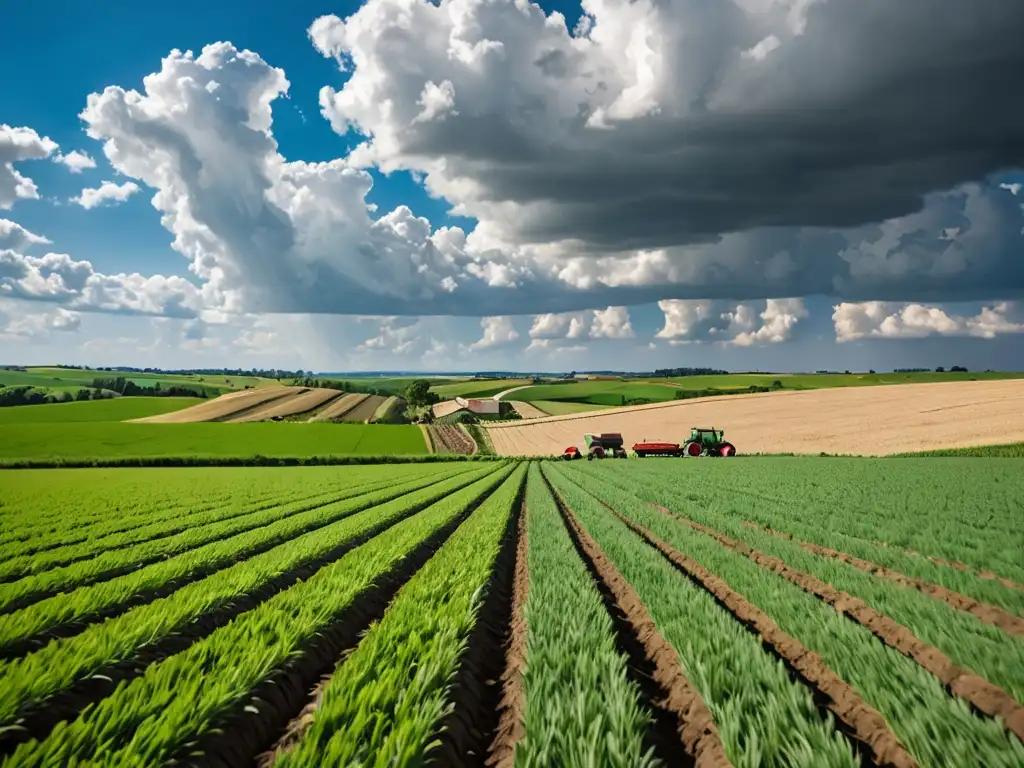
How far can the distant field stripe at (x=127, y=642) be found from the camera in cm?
489

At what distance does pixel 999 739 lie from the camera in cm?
385

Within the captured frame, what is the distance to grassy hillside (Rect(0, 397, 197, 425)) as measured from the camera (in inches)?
3241

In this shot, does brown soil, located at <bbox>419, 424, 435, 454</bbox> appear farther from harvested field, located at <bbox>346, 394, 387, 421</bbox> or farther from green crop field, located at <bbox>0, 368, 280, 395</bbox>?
green crop field, located at <bbox>0, 368, 280, 395</bbox>

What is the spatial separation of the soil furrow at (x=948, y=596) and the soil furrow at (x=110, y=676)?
9591 millimetres

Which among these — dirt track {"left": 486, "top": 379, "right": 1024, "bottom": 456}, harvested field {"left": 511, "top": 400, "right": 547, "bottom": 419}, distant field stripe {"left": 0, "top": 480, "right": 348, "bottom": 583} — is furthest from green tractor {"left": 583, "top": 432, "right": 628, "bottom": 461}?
harvested field {"left": 511, "top": 400, "right": 547, "bottom": 419}

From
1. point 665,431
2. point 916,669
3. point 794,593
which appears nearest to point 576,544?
point 794,593

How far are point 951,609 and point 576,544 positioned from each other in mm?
7698

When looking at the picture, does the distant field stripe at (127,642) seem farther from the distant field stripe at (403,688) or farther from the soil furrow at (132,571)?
the distant field stripe at (403,688)

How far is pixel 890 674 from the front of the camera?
16.7 feet

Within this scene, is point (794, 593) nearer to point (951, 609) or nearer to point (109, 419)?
point (951, 609)

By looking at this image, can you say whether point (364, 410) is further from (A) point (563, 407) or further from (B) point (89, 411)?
(B) point (89, 411)

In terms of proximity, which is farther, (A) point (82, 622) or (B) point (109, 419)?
(B) point (109, 419)

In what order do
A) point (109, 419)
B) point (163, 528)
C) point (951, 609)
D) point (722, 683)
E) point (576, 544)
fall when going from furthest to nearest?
1. point (109, 419)
2. point (163, 528)
3. point (576, 544)
4. point (951, 609)
5. point (722, 683)

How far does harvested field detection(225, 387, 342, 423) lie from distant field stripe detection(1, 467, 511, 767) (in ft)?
286
